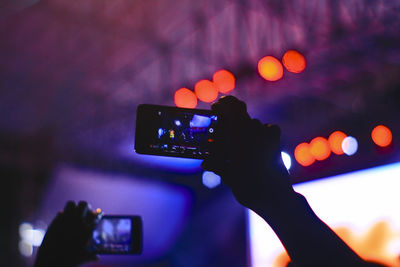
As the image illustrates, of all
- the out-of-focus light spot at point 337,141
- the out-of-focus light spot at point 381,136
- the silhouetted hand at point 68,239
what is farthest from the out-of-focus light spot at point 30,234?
the silhouetted hand at point 68,239

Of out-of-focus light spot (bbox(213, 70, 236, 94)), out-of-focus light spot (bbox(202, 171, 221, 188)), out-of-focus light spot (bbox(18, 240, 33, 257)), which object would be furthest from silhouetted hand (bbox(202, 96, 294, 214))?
out-of-focus light spot (bbox(18, 240, 33, 257))

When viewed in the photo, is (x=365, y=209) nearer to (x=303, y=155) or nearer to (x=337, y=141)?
(x=337, y=141)

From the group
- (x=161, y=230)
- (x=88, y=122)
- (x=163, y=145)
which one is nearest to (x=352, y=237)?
(x=163, y=145)

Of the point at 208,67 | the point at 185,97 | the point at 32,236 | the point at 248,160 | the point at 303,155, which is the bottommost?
the point at 32,236

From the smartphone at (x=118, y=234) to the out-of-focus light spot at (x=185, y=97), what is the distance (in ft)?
13.4

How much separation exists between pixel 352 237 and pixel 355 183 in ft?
1.96

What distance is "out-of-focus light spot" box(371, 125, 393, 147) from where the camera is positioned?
4357mm

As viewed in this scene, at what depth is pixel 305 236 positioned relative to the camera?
2.11 ft

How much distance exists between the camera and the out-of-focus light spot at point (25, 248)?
912 centimetres

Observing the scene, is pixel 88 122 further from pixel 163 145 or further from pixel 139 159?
pixel 163 145

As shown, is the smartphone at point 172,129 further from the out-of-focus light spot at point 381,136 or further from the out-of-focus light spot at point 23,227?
the out-of-focus light spot at point 23,227

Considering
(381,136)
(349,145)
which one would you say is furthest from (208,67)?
(381,136)

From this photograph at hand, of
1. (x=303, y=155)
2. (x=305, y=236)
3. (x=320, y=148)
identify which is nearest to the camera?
(x=305, y=236)

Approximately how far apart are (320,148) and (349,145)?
0.55 metres
